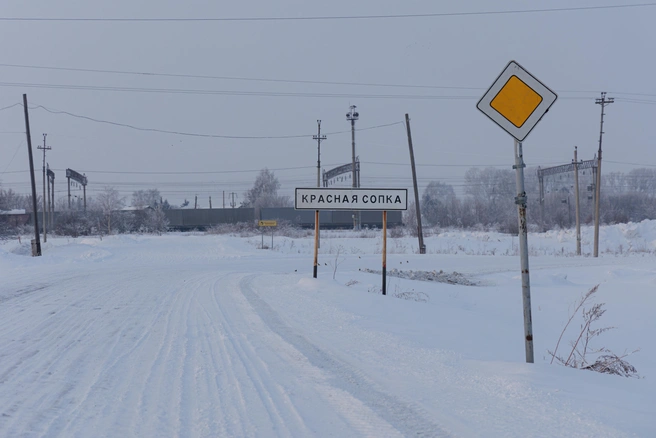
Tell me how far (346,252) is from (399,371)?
101 ft

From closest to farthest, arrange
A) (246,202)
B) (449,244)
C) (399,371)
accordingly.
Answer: (399,371)
(449,244)
(246,202)

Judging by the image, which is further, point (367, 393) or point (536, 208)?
point (536, 208)

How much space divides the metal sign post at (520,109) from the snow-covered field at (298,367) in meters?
0.92

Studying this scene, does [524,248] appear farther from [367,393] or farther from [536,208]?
[536,208]

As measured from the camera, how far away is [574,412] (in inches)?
171

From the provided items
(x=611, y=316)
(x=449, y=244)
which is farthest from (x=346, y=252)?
(x=611, y=316)

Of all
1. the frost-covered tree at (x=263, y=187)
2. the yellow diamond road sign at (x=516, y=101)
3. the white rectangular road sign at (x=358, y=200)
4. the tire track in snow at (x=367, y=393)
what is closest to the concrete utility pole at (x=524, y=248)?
the yellow diamond road sign at (x=516, y=101)

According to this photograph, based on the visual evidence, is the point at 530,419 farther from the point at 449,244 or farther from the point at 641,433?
the point at 449,244

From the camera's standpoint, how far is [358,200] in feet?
45.6

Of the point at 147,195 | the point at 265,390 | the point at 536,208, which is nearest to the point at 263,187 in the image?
the point at 147,195

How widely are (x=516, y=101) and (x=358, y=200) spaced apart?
26.3 ft

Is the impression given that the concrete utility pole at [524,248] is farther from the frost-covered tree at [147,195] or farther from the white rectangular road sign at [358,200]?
the frost-covered tree at [147,195]

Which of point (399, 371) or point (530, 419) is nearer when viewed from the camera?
point (530, 419)

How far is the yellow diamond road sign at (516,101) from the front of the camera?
19.5ft
